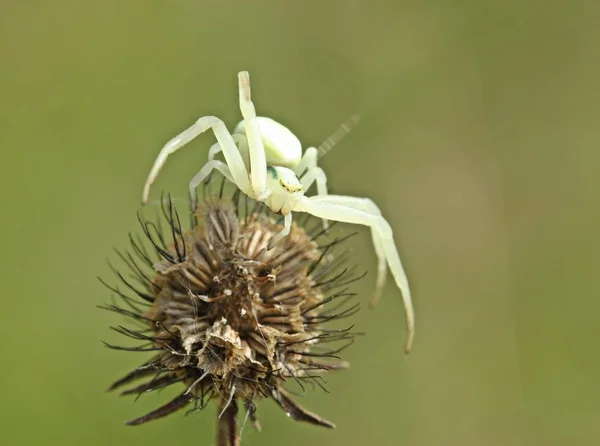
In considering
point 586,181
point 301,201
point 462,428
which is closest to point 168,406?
point 301,201

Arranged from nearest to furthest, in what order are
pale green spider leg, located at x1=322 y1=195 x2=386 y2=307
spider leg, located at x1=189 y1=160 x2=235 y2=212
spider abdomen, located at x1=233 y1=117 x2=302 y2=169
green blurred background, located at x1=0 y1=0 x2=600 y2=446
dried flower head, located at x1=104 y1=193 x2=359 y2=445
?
dried flower head, located at x1=104 y1=193 x2=359 y2=445 < spider leg, located at x1=189 y1=160 x2=235 y2=212 < spider abdomen, located at x1=233 y1=117 x2=302 y2=169 < pale green spider leg, located at x1=322 y1=195 x2=386 y2=307 < green blurred background, located at x1=0 y1=0 x2=600 y2=446

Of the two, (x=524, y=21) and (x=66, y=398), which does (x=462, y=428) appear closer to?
(x=66, y=398)

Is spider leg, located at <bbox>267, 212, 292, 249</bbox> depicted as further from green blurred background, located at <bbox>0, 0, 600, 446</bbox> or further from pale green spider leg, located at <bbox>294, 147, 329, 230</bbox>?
green blurred background, located at <bbox>0, 0, 600, 446</bbox>

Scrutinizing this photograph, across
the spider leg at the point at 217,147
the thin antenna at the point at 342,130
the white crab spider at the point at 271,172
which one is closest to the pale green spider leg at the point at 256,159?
the white crab spider at the point at 271,172

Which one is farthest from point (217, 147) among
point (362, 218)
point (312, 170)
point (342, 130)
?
point (342, 130)

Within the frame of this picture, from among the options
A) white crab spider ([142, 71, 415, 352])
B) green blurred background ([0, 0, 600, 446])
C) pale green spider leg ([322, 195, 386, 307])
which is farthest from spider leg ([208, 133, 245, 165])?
green blurred background ([0, 0, 600, 446])
